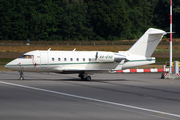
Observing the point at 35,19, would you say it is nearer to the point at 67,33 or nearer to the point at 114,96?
the point at 67,33

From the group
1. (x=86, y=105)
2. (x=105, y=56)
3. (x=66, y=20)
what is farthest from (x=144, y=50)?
(x=66, y=20)

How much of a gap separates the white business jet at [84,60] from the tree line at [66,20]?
66445 millimetres

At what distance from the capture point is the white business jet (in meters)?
29.7

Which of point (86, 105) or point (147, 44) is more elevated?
point (147, 44)

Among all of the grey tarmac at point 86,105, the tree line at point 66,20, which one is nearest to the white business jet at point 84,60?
the grey tarmac at point 86,105

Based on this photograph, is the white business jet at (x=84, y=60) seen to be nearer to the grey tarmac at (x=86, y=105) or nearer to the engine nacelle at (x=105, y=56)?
the engine nacelle at (x=105, y=56)

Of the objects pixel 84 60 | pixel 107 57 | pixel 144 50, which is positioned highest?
pixel 144 50

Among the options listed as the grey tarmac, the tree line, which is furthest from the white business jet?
the tree line

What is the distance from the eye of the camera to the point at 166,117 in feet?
44.9

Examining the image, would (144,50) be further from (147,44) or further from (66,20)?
(66,20)

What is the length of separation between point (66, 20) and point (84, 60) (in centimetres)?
6845

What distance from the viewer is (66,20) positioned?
9769 centimetres

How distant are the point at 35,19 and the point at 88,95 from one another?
256ft

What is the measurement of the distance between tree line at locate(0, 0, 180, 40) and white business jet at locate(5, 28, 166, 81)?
2616 inches
